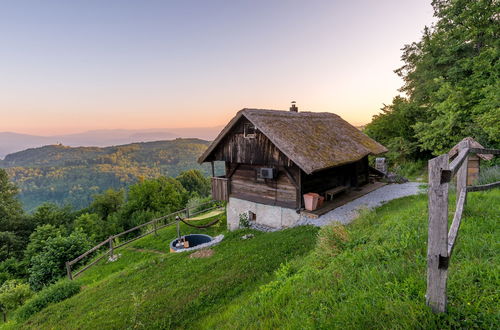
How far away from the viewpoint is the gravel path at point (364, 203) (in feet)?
33.3

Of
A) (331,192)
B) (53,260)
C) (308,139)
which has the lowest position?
(53,260)

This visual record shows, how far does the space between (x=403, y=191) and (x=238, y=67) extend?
2029 cm

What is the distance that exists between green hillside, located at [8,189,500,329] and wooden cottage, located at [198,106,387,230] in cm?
293

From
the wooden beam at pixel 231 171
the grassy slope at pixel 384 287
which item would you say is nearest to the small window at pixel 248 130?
the wooden beam at pixel 231 171

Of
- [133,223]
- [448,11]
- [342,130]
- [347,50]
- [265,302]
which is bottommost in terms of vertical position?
[133,223]

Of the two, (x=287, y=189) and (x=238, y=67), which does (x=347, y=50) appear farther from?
(x=287, y=189)

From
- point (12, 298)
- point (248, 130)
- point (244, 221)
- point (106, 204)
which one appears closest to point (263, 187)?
point (244, 221)

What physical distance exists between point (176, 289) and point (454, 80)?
67.9ft

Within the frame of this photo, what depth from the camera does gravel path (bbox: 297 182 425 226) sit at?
10148 millimetres

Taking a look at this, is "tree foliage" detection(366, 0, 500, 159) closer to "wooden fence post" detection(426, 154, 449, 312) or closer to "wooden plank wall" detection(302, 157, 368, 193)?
"wooden plank wall" detection(302, 157, 368, 193)

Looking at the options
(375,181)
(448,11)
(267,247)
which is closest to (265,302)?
(267,247)

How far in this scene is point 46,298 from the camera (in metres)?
7.27

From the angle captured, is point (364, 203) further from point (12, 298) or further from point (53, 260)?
point (53, 260)

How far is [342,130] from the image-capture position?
15031 mm
